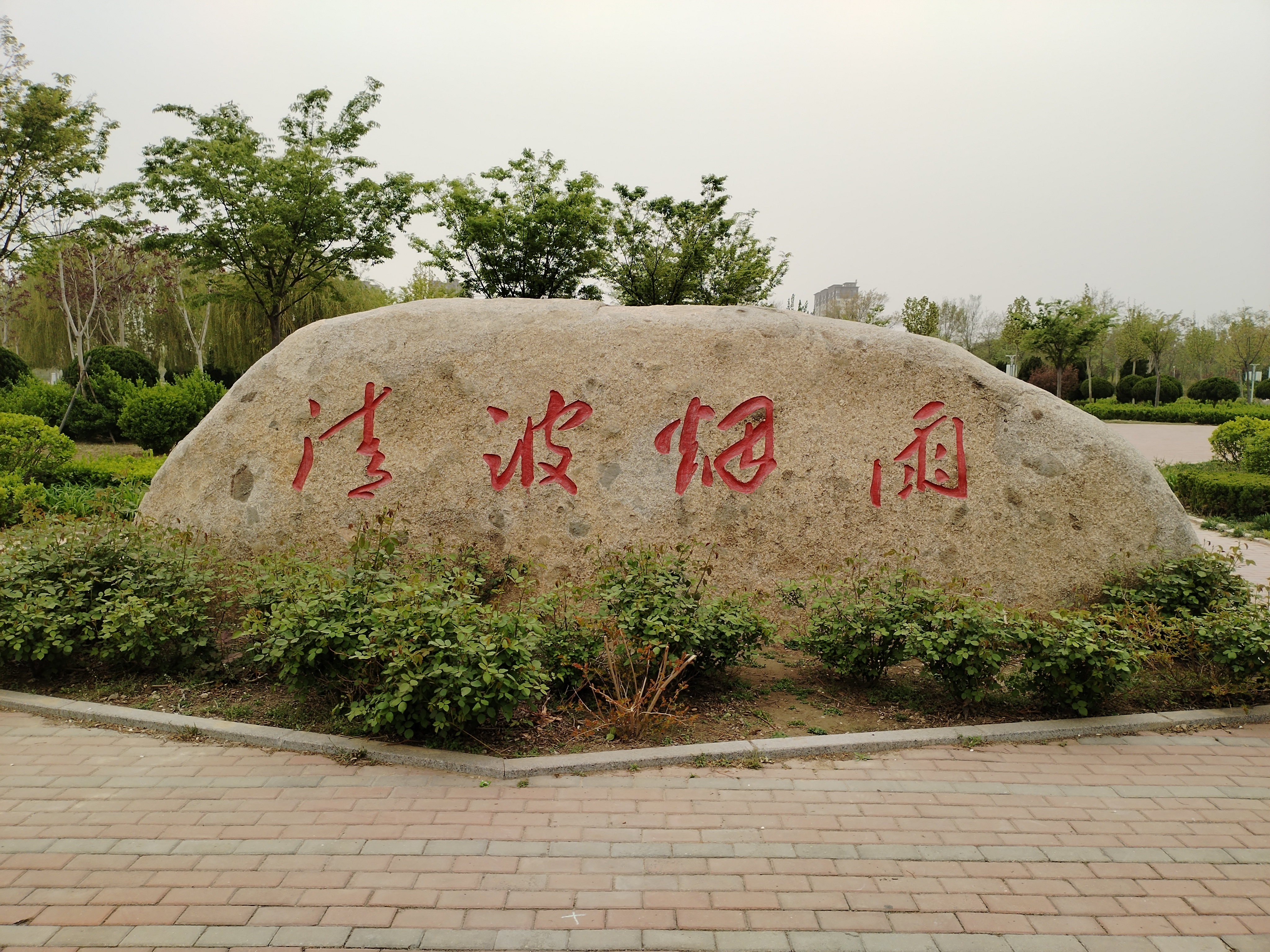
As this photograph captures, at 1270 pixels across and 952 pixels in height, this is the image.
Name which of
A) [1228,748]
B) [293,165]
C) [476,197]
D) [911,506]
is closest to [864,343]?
[911,506]

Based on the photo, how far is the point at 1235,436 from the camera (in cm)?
1256

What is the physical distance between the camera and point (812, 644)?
171 inches

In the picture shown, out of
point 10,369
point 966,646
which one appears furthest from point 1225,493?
point 10,369

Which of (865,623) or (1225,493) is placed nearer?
(865,623)

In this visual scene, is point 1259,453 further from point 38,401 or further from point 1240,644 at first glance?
point 38,401

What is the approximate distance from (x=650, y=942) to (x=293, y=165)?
14.3 m

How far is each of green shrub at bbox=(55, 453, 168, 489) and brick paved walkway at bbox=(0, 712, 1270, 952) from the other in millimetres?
7345

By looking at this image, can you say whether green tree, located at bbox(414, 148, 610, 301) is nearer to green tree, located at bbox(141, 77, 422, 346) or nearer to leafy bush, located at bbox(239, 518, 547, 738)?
green tree, located at bbox(141, 77, 422, 346)

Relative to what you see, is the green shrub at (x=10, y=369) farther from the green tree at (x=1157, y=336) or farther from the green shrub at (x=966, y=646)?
the green tree at (x=1157, y=336)

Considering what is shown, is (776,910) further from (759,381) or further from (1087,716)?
(759,381)

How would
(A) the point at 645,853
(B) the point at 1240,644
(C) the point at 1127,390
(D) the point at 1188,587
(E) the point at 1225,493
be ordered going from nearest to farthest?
1. (A) the point at 645,853
2. (B) the point at 1240,644
3. (D) the point at 1188,587
4. (E) the point at 1225,493
5. (C) the point at 1127,390

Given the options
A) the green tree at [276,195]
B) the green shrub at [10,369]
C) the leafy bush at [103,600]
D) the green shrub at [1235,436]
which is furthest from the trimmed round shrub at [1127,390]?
the green shrub at [10,369]

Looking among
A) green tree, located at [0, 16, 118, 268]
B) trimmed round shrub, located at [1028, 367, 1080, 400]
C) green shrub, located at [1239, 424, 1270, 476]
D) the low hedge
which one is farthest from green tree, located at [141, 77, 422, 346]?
trimmed round shrub, located at [1028, 367, 1080, 400]

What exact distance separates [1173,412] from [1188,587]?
93.3 ft
